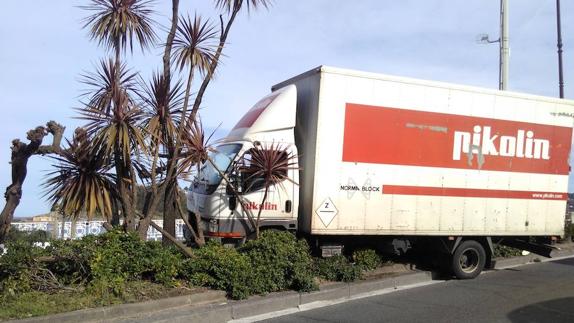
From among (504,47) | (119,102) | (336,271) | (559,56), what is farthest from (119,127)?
(559,56)

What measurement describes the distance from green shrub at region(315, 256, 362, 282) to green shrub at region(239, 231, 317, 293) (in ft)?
1.86

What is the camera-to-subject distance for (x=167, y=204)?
31.6ft

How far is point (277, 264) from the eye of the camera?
8.01 m

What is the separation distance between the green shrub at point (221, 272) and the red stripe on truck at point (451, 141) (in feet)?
8.43

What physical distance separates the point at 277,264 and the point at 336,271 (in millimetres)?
1393

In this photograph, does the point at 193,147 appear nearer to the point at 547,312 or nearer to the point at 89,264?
the point at 89,264

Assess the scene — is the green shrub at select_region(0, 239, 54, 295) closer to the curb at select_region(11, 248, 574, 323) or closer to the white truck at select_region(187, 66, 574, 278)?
the curb at select_region(11, 248, 574, 323)

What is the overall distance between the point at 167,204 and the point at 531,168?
269 inches

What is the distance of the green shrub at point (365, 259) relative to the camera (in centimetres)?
962

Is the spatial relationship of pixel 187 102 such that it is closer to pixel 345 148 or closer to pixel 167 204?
pixel 167 204

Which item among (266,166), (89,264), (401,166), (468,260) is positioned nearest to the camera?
(89,264)

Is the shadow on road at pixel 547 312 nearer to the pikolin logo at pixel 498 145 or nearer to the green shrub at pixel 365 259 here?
the green shrub at pixel 365 259

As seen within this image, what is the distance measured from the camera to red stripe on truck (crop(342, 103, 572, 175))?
9.20 meters

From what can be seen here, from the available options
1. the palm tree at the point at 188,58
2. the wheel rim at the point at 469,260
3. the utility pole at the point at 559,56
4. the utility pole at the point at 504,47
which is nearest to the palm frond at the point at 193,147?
the palm tree at the point at 188,58
